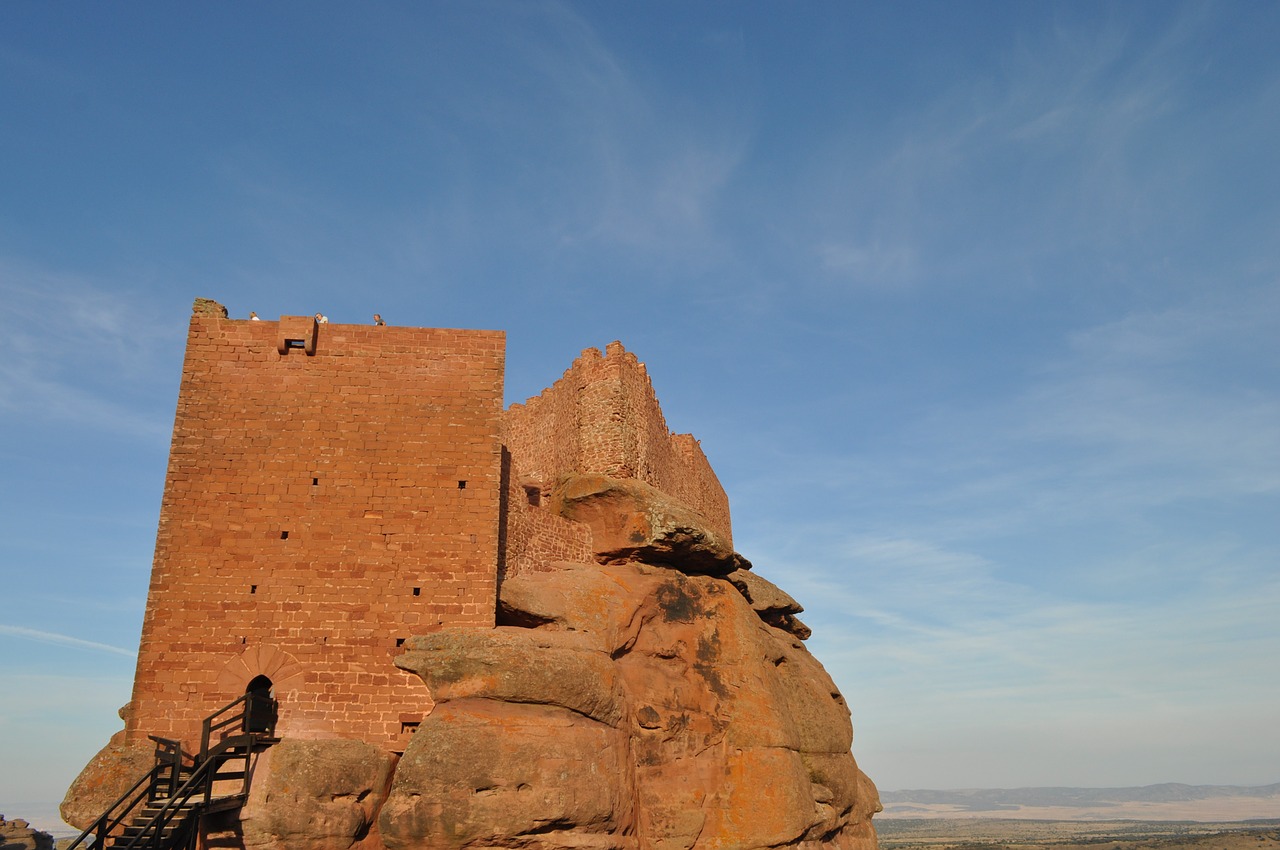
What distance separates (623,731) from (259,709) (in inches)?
233

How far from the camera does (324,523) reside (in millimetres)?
15648

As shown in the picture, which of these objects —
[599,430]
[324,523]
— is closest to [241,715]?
[324,523]

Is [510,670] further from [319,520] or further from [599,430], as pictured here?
[599,430]

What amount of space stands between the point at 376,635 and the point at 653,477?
30.4ft

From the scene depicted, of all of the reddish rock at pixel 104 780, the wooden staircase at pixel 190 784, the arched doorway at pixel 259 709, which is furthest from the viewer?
the arched doorway at pixel 259 709

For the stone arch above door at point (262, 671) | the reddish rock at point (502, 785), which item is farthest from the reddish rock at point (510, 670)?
the stone arch above door at point (262, 671)

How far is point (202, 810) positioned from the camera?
42.0 ft

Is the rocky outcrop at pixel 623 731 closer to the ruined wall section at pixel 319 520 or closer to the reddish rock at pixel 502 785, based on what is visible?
the reddish rock at pixel 502 785

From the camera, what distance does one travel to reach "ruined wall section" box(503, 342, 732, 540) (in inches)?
860

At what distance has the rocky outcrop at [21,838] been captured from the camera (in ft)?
80.1

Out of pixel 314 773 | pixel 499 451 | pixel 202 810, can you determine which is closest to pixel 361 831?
pixel 314 773

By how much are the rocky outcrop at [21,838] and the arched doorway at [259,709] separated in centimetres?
1490

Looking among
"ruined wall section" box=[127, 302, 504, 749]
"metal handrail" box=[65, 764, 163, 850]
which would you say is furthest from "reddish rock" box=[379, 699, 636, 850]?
"metal handrail" box=[65, 764, 163, 850]

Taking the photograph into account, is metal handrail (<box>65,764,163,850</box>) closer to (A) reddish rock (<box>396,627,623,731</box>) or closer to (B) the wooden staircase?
(B) the wooden staircase
